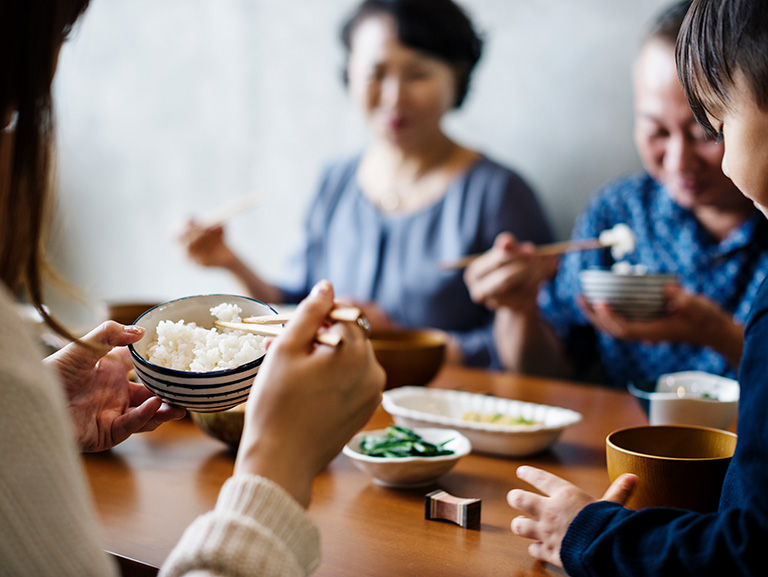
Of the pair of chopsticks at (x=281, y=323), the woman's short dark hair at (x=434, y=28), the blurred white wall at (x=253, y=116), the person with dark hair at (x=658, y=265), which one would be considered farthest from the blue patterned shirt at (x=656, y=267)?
the pair of chopsticks at (x=281, y=323)

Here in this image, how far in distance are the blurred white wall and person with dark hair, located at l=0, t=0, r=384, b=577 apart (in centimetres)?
211

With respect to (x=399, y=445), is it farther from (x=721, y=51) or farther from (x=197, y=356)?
(x=721, y=51)

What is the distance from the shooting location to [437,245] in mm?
2578

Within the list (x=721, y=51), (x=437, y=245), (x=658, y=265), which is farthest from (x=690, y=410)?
(x=437, y=245)

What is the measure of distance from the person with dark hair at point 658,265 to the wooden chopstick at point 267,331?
1082 mm

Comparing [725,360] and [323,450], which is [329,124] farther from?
[323,450]

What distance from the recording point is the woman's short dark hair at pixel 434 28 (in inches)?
95.5

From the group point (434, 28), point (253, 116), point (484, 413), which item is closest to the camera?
point (484, 413)

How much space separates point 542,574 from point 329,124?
267cm

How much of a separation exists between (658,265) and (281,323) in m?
1.58

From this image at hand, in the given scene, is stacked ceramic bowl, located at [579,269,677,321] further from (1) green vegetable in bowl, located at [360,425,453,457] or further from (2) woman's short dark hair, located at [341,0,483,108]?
(2) woman's short dark hair, located at [341,0,483,108]

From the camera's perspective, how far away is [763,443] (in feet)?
2.21

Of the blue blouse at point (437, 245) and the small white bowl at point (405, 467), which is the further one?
the blue blouse at point (437, 245)

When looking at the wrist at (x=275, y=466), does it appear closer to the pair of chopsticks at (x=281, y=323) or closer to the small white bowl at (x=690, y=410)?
the pair of chopsticks at (x=281, y=323)
